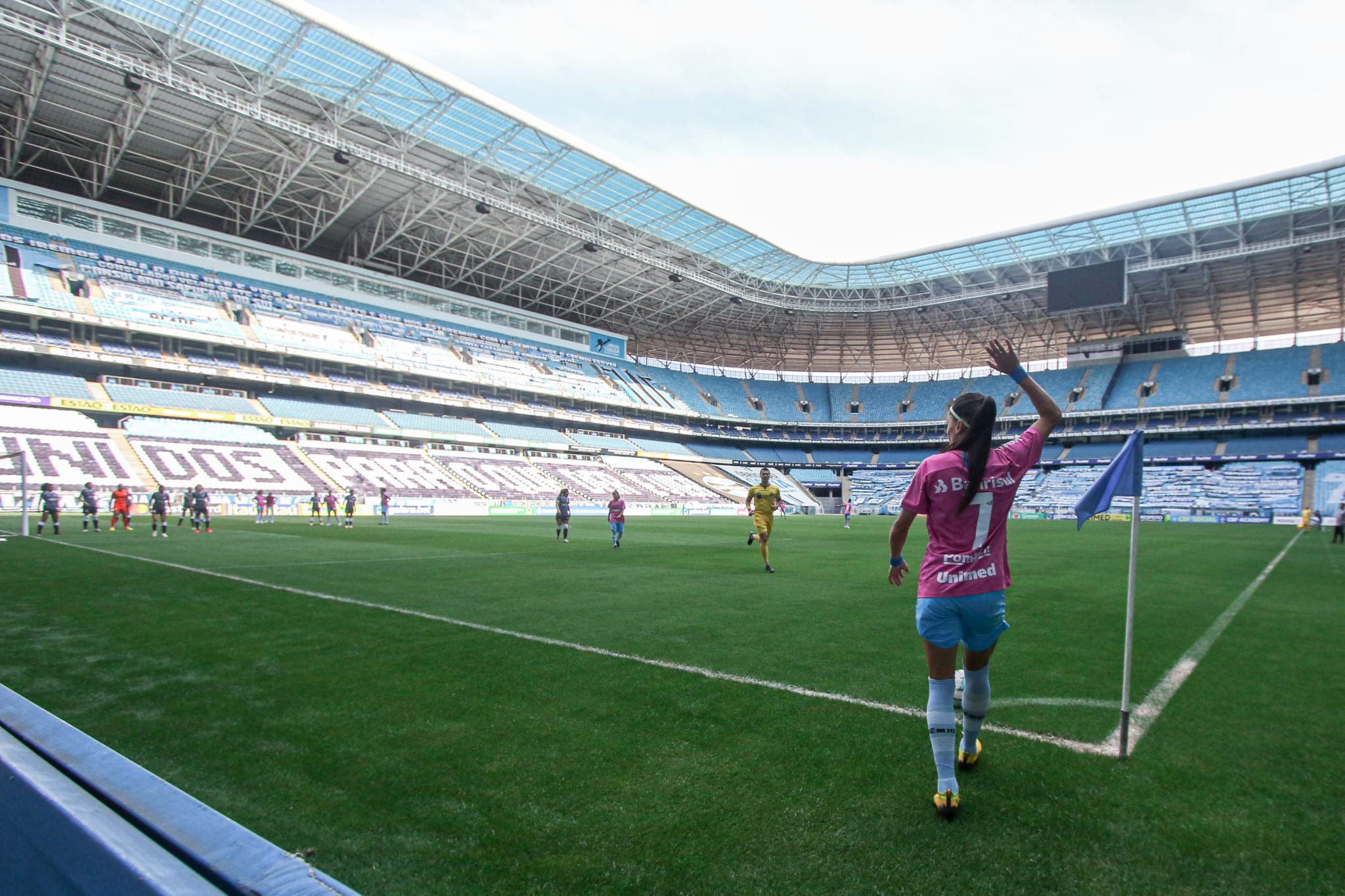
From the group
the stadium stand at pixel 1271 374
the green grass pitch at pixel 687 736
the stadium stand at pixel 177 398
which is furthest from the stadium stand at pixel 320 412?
the stadium stand at pixel 1271 374

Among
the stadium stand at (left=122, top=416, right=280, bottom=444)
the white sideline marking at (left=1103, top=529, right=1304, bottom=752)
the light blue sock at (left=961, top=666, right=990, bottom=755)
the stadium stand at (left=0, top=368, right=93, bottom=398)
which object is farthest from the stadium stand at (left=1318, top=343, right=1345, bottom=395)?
the stadium stand at (left=0, top=368, right=93, bottom=398)

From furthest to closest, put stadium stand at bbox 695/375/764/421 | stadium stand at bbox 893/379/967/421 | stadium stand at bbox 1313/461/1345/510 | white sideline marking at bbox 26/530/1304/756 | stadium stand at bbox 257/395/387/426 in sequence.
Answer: stadium stand at bbox 695/375/764/421 < stadium stand at bbox 893/379/967/421 < stadium stand at bbox 1313/461/1345/510 < stadium stand at bbox 257/395/387/426 < white sideline marking at bbox 26/530/1304/756

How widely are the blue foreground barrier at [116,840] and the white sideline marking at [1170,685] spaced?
4541 mm

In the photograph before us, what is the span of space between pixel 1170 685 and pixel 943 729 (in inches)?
135

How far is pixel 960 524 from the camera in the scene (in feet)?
11.9

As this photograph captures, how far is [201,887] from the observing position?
3.80 feet

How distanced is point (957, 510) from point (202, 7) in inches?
1367

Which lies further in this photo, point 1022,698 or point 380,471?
point 380,471

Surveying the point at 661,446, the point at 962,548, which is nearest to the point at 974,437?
the point at 962,548

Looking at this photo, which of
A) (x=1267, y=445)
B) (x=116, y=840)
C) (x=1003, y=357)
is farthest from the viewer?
(x=1267, y=445)

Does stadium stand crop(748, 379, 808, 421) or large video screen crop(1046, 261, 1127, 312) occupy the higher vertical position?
large video screen crop(1046, 261, 1127, 312)

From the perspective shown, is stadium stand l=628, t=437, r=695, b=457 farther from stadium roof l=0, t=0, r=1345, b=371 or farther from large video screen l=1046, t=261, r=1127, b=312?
large video screen l=1046, t=261, r=1127, b=312

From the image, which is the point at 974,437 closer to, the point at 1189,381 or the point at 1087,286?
the point at 1087,286

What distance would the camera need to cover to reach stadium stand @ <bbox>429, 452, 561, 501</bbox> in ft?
148
